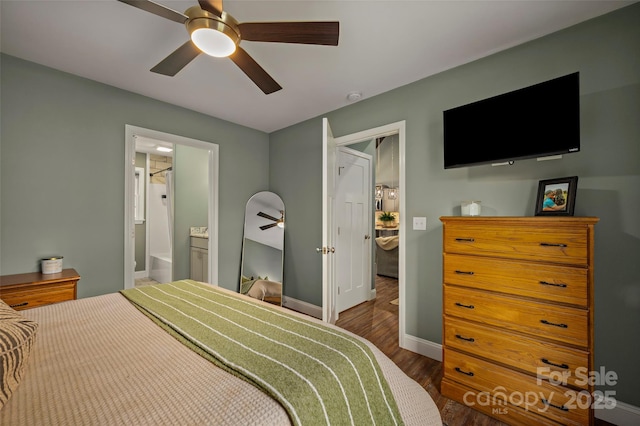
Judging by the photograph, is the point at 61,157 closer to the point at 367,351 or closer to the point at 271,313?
the point at 271,313

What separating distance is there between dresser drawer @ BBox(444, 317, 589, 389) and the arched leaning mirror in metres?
2.37

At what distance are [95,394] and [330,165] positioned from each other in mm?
2180

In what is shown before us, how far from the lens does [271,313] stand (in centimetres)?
142

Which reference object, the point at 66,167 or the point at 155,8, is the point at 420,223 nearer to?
the point at 155,8

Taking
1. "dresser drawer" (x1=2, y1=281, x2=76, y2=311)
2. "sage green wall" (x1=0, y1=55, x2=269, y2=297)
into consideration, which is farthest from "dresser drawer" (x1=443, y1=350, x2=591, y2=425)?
"sage green wall" (x1=0, y1=55, x2=269, y2=297)

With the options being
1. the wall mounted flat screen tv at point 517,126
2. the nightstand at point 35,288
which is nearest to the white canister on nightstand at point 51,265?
the nightstand at point 35,288

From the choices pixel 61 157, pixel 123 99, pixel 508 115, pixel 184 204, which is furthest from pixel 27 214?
pixel 508 115

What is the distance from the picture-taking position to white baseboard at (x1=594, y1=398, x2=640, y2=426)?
5.13 ft

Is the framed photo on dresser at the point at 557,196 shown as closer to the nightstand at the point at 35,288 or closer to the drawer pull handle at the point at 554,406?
the drawer pull handle at the point at 554,406

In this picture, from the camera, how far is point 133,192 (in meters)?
2.73

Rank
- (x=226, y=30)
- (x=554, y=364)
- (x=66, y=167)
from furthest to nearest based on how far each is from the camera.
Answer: (x=66, y=167) → (x=554, y=364) → (x=226, y=30)

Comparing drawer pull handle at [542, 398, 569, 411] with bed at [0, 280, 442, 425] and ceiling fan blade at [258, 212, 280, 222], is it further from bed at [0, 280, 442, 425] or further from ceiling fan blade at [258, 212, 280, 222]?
ceiling fan blade at [258, 212, 280, 222]

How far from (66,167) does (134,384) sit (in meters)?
2.50

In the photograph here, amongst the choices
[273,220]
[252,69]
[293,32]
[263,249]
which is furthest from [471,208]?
[263,249]
